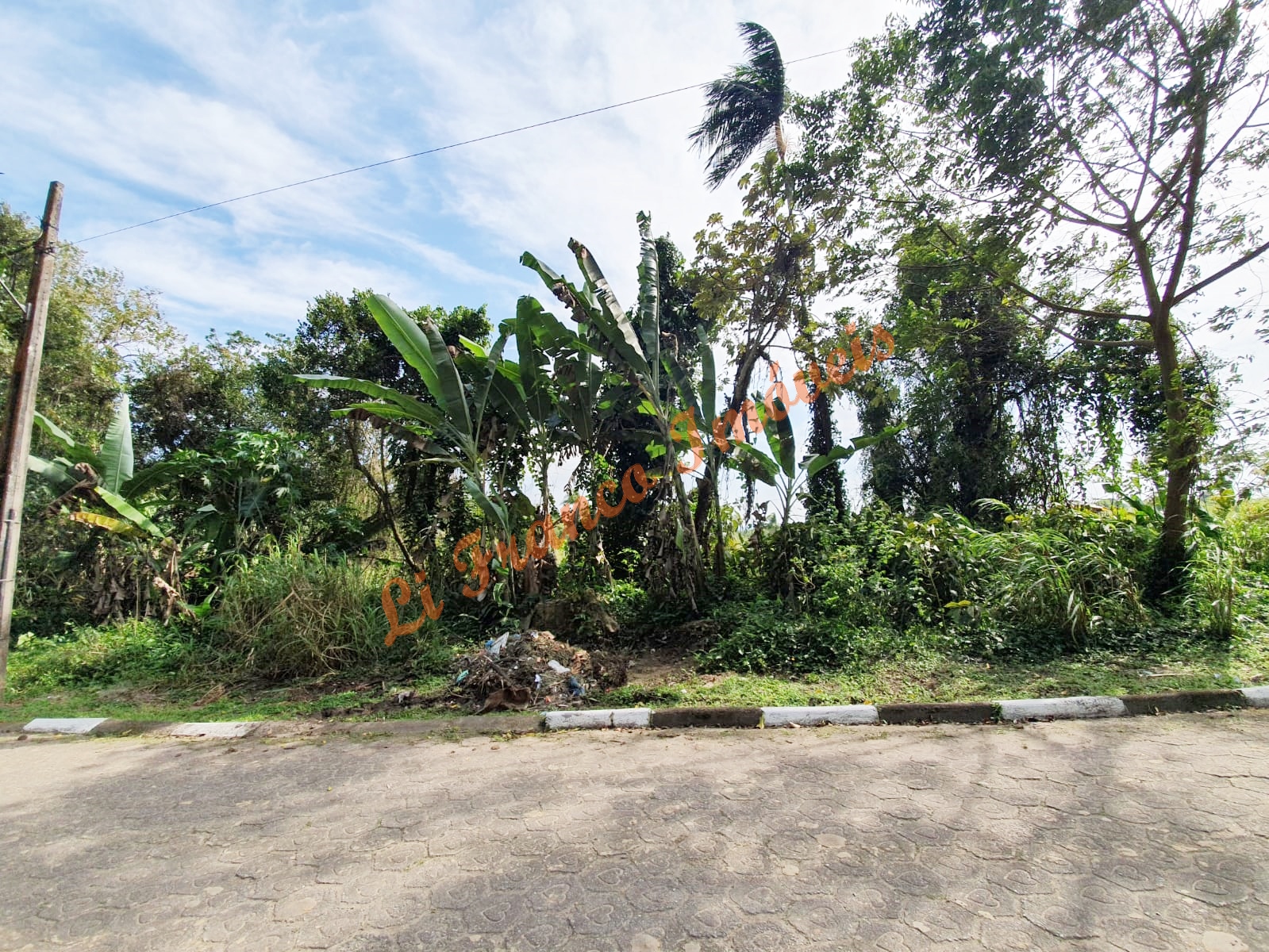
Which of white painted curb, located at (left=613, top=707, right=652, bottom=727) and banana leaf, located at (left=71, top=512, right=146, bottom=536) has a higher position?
banana leaf, located at (left=71, top=512, right=146, bottom=536)

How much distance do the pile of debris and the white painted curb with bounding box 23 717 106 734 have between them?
312cm

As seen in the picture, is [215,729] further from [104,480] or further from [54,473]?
[54,473]

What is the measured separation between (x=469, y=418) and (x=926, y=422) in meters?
10.0

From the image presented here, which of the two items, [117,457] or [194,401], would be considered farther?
[194,401]

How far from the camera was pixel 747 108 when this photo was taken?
12.5 metres

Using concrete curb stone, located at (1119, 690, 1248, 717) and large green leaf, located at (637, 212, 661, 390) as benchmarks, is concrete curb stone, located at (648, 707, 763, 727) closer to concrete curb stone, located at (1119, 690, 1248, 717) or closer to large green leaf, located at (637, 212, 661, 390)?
concrete curb stone, located at (1119, 690, 1248, 717)

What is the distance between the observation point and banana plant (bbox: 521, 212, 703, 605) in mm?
7078

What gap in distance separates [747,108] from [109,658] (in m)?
13.9

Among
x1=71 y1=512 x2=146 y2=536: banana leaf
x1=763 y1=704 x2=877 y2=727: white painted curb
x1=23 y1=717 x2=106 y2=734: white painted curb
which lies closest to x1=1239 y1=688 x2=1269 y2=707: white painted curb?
x1=763 y1=704 x2=877 y2=727: white painted curb

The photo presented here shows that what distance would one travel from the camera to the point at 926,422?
1292 centimetres

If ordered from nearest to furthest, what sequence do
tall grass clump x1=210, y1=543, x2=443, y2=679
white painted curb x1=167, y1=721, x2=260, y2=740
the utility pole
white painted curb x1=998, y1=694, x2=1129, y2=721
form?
1. white painted curb x1=998, y1=694, x2=1129, y2=721
2. white painted curb x1=167, y1=721, x2=260, y2=740
3. the utility pole
4. tall grass clump x1=210, y1=543, x2=443, y2=679

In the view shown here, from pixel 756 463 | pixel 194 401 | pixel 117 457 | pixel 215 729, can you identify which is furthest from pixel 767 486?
pixel 194 401

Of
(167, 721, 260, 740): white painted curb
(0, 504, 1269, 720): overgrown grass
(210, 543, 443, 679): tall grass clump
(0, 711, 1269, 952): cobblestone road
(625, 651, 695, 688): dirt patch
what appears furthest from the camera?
(210, 543, 443, 679): tall grass clump

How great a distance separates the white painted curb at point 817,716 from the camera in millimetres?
4711
